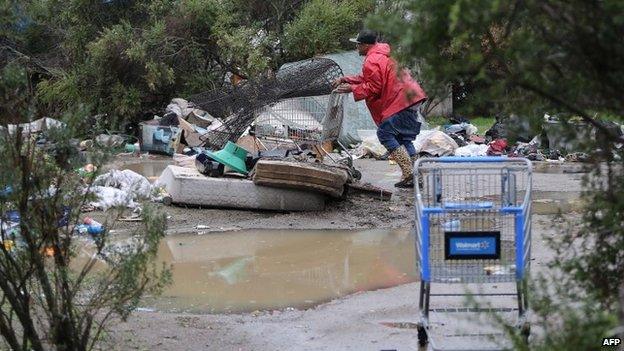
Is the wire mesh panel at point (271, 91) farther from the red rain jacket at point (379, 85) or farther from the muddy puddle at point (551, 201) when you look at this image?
the muddy puddle at point (551, 201)

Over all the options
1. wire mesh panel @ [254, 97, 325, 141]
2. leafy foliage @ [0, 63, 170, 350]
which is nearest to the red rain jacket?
wire mesh panel @ [254, 97, 325, 141]

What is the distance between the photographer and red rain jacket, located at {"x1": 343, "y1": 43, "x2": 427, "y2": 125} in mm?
11484

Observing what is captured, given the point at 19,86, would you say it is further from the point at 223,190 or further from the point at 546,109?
the point at 223,190

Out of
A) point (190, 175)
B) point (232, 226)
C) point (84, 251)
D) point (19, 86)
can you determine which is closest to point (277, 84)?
point (190, 175)

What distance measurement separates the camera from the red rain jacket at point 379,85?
1148 centimetres

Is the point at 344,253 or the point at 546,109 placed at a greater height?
the point at 546,109

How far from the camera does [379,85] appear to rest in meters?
11.6

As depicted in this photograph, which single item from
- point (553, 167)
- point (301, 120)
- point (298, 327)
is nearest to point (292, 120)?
point (301, 120)

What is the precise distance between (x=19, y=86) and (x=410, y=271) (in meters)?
4.35

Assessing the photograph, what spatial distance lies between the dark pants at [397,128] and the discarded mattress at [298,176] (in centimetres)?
155

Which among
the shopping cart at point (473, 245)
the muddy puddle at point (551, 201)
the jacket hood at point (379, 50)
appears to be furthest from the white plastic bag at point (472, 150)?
the shopping cart at point (473, 245)

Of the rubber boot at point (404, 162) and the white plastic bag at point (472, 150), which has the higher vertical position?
the rubber boot at point (404, 162)

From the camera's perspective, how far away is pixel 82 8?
1980 cm

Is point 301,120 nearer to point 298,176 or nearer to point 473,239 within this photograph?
point 298,176
